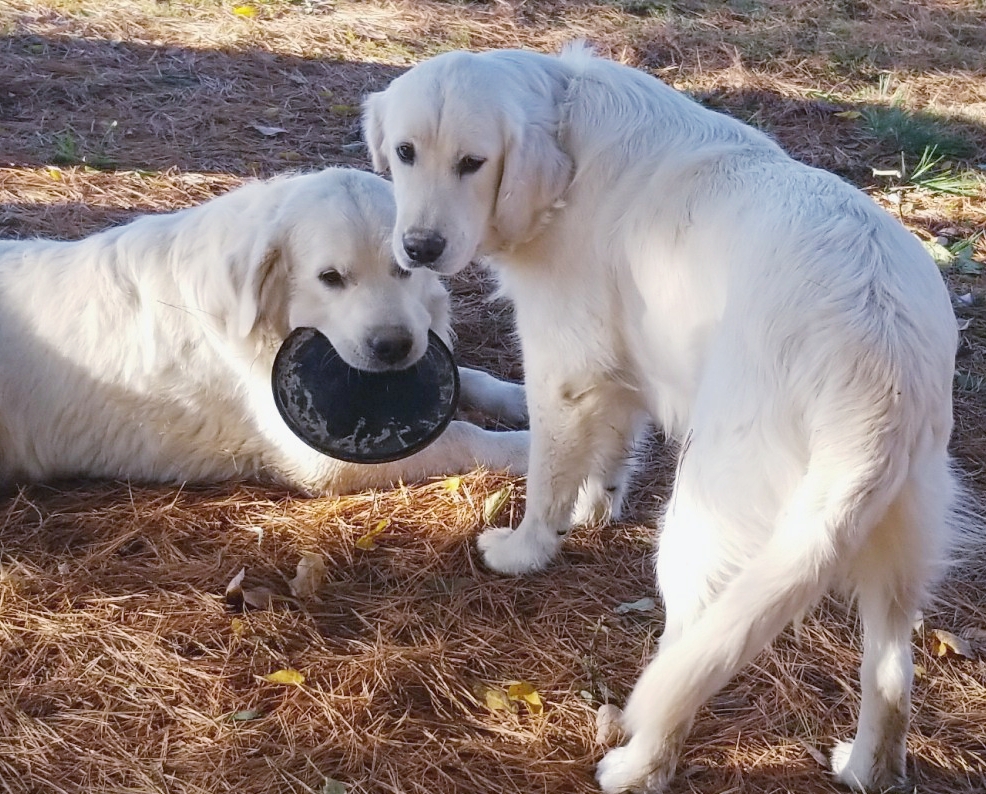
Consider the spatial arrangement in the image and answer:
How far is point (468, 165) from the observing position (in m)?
2.76

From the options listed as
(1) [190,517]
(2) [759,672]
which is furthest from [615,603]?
(1) [190,517]

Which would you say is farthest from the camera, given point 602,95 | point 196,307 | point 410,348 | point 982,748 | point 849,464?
point 196,307

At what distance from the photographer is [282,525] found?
3.54m

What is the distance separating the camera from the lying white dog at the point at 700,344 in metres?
1.96

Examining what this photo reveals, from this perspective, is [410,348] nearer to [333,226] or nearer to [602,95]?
[333,226]

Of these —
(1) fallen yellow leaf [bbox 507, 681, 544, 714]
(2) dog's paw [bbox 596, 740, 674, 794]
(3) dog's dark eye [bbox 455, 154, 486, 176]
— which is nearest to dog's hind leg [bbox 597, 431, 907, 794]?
(2) dog's paw [bbox 596, 740, 674, 794]

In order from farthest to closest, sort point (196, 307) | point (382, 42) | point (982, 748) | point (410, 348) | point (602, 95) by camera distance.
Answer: point (382, 42) < point (196, 307) < point (410, 348) < point (602, 95) < point (982, 748)

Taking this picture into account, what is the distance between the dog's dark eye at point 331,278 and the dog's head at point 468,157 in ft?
1.95

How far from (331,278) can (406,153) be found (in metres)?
0.72

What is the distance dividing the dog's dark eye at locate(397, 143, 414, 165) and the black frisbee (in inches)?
35.9

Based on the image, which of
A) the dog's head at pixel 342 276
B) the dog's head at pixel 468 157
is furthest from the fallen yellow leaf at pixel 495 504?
the dog's head at pixel 468 157

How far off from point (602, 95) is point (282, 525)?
187 centimetres

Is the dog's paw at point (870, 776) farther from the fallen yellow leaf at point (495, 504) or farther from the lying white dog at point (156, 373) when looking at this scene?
the lying white dog at point (156, 373)

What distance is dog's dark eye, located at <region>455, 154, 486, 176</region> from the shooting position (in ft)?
9.00
